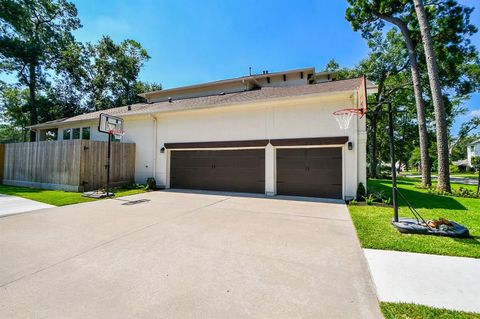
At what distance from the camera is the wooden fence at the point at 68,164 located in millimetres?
10500

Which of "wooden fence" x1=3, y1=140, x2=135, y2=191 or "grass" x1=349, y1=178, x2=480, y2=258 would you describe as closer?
"grass" x1=349, y1=178, x2=480, y2=258

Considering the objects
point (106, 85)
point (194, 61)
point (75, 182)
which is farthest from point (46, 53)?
point (75, 182)

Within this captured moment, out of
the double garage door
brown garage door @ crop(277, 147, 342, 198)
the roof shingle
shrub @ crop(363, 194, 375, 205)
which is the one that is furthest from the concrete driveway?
the roof shingle

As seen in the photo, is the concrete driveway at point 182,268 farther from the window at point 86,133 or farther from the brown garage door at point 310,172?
the window at point 86,133

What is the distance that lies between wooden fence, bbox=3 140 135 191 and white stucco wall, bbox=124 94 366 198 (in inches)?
42.3

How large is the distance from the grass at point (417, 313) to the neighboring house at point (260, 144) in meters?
6.63

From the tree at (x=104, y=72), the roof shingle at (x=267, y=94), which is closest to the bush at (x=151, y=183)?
the roof shingle at (x=267, y=94)

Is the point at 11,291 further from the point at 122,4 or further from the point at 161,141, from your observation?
the point at 122,4

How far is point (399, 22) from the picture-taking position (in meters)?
13.2

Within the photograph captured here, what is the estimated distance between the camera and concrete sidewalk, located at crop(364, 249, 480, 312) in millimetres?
2594

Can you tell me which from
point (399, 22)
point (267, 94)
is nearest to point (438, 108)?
point (399, 22)

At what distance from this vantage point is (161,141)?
12.4 meters

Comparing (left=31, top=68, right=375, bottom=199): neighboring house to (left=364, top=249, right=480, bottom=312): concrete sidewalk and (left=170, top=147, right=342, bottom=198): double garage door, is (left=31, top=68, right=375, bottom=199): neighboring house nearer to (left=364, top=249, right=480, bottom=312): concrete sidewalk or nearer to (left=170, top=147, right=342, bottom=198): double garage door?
(left=170, top=147, right=342, bottom=198): double garage door

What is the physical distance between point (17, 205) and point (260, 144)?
30.3 feet
